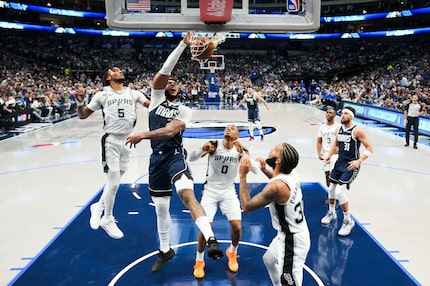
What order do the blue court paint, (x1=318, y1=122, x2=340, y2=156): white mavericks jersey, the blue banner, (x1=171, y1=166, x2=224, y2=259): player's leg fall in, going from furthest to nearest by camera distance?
the blue banner
(x1=318, y1=122, x2=340, y2=156): white mavericks jersey
the blue court paint
(x1=171, y1=166, x2=224, y2=259): player's leg

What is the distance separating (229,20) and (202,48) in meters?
0.61

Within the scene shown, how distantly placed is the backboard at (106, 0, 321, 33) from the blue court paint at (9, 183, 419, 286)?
2789 mm

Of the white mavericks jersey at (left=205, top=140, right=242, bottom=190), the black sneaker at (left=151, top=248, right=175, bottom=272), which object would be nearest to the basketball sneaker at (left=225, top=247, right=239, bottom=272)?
the black sneaker at (left=151, top=248, right=175, bottom=272)

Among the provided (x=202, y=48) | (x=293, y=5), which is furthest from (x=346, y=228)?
(x=202, y=48)

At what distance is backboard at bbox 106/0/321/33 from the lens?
13.9ft

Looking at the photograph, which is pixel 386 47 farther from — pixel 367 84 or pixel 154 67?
pixel 154 67

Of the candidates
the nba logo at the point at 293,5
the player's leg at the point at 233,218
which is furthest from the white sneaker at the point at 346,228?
the nba logo at the point at 293,5

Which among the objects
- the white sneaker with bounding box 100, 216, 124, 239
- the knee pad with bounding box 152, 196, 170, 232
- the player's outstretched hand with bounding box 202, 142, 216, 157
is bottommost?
the white sneaker with bounding box 100, 216, 124, 239

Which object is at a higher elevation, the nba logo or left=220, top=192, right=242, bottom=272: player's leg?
the nba logo

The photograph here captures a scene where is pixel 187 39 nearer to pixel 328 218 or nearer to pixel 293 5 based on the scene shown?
pixel 293 5

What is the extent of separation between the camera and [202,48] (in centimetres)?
409

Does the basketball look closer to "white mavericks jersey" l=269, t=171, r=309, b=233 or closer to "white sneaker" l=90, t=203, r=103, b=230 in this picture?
"white mavericks jersey" l=269, t=171, r=309, b=233

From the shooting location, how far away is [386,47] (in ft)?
126

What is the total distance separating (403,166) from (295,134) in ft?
17.1
